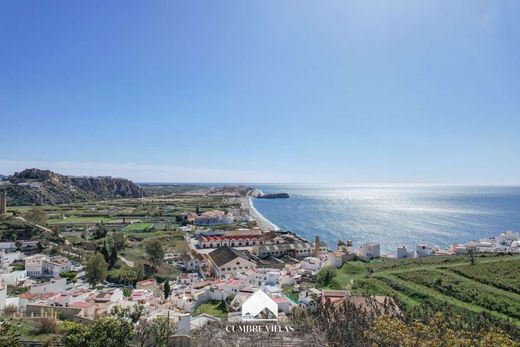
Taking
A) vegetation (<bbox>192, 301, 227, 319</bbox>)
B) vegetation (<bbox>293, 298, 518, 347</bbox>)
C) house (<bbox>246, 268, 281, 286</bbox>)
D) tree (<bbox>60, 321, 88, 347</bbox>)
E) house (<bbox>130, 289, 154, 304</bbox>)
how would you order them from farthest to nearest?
house (<bbox>246, 268, 281, 286</bbox>), house (<bbox>130, 289, 154, 304</bbox>), vegetation (<bbox>192, 301, 227, 319</bbox>), tree (<bbox>60, 321, 88, 347</bbox>), vegetation (<bbox>293, 298, 518, 347</bbox>)

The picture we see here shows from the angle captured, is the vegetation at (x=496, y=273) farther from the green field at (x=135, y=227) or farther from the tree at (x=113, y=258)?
the green field at (x=135, y=227)

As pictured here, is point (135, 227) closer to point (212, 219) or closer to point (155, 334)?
point (212, 219)

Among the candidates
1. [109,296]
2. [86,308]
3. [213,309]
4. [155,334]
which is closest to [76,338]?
[155,334]

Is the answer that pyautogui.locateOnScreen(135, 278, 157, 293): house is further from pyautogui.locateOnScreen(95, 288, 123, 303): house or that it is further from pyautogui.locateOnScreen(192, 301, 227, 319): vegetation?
pyautogui.locateOnScreen(192, 301, 227, 319): vegetation

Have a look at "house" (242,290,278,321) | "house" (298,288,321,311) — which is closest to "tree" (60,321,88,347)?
"house" (242,290,278,321)

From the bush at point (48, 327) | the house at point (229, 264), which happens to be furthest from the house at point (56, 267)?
the bush at point (48, 327)

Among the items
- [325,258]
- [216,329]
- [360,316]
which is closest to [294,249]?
[325,258]

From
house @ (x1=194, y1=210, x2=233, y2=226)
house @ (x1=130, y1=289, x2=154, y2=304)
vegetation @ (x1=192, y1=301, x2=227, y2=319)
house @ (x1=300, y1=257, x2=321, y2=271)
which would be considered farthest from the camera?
house @ (x1=194, y1=210, x2=233, y2=226)
